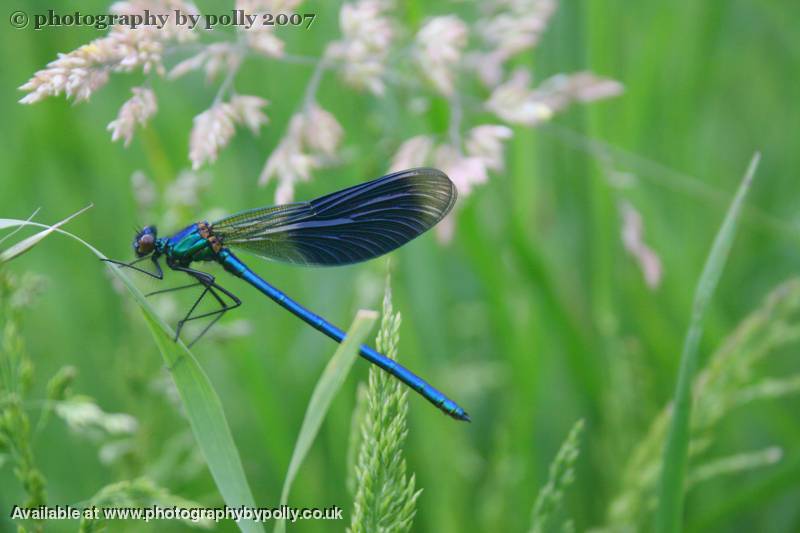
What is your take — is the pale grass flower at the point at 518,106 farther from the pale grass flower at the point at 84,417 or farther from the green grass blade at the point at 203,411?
the pale grass flower at the point at 84,417

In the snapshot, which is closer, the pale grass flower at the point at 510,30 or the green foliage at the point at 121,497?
the green foliage at the point at 121,497

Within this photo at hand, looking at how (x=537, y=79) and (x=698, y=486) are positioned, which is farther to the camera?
(x=537, y=79)

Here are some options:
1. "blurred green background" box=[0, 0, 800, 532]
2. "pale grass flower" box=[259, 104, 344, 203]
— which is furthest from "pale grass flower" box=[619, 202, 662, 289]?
"pale grass flower" box=[259, 104, 344, 203]

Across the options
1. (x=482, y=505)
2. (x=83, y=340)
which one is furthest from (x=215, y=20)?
(x=482, y=505)

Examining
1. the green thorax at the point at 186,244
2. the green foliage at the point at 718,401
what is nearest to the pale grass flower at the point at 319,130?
the green thorax at the point at 186,244

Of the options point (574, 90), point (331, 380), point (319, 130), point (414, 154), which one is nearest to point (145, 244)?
point (319, 130)

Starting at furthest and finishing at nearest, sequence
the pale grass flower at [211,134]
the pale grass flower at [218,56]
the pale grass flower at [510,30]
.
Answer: the pale grass flower at [510,30]
the pale grass flower at [218,56]
the pale grass flower at [211,134]

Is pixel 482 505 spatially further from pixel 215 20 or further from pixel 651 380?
pixel 215 20

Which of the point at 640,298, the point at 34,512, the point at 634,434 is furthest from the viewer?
the point at 640,298
